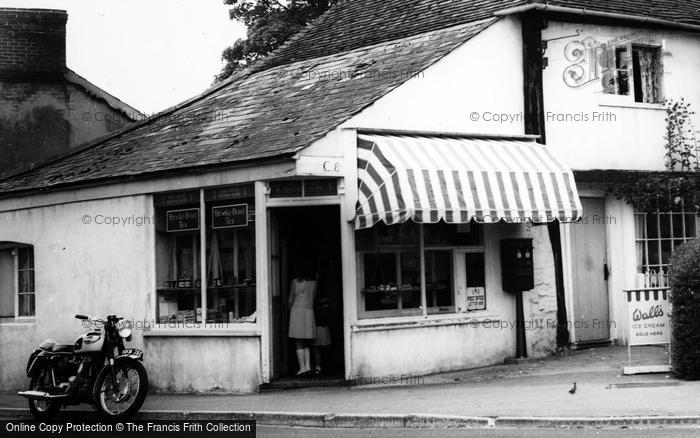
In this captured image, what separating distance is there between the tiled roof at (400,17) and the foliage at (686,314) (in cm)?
607

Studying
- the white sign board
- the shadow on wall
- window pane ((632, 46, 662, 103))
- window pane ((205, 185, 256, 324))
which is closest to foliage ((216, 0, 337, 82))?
the shadow on wall

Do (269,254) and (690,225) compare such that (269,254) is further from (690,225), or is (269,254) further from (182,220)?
(690,225)

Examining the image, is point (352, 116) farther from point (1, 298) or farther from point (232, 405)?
point (1, 298)

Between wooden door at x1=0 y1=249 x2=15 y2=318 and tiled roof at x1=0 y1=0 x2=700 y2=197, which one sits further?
wooden door at x1=0 y1=249 x2=15 y2=318

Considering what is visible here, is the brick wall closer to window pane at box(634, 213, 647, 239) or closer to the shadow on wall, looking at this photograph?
the shadow on wall

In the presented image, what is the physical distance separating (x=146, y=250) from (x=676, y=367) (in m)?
8.53

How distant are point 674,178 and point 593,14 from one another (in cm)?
315

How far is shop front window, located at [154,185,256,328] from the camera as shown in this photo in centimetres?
1695

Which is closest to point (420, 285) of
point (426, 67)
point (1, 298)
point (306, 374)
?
point (306, 374)

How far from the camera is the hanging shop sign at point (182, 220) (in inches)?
692

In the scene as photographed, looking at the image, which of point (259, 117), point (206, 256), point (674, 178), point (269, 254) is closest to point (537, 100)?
point (674, 178)

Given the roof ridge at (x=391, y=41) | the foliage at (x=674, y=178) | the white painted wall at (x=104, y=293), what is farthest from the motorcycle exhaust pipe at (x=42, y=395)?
the foliage at (x=674, y=178)

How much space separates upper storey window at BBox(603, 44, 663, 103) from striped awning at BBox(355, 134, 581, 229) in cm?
280

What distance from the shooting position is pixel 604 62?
762 inches
